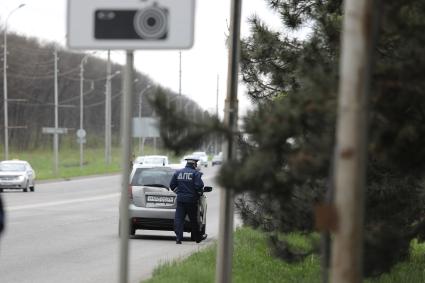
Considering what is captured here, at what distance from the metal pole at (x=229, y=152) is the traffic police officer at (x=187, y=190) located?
11310 millimetres

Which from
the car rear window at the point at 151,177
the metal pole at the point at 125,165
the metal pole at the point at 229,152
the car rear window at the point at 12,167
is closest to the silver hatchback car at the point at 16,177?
the car rear window at the point at 12,167

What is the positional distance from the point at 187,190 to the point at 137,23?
14.4 metres

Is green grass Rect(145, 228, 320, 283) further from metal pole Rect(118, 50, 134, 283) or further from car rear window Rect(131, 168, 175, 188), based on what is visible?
car rear window Rect(131, 168, 175, 188)

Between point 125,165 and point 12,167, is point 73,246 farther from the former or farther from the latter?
point 12,167

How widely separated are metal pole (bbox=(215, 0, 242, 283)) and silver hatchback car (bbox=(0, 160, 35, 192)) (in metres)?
38.5

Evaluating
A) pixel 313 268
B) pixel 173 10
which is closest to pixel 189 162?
pixel 313 268

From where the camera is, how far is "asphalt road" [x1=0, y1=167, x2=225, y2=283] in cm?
1491

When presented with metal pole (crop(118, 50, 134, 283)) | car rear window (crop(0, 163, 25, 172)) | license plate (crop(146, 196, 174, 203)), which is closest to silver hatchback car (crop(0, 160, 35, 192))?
car rear window (crop(0, 163, 25, 172))

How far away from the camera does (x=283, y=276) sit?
1357 cm

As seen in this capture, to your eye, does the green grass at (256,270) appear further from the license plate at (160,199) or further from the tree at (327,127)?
the license plate at (160,199)

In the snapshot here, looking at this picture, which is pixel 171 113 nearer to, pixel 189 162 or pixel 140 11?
pixel 140 11

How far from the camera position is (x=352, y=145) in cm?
465

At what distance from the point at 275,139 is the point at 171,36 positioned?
36.6 inches

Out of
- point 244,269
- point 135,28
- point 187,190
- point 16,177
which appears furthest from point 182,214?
point 16,177
